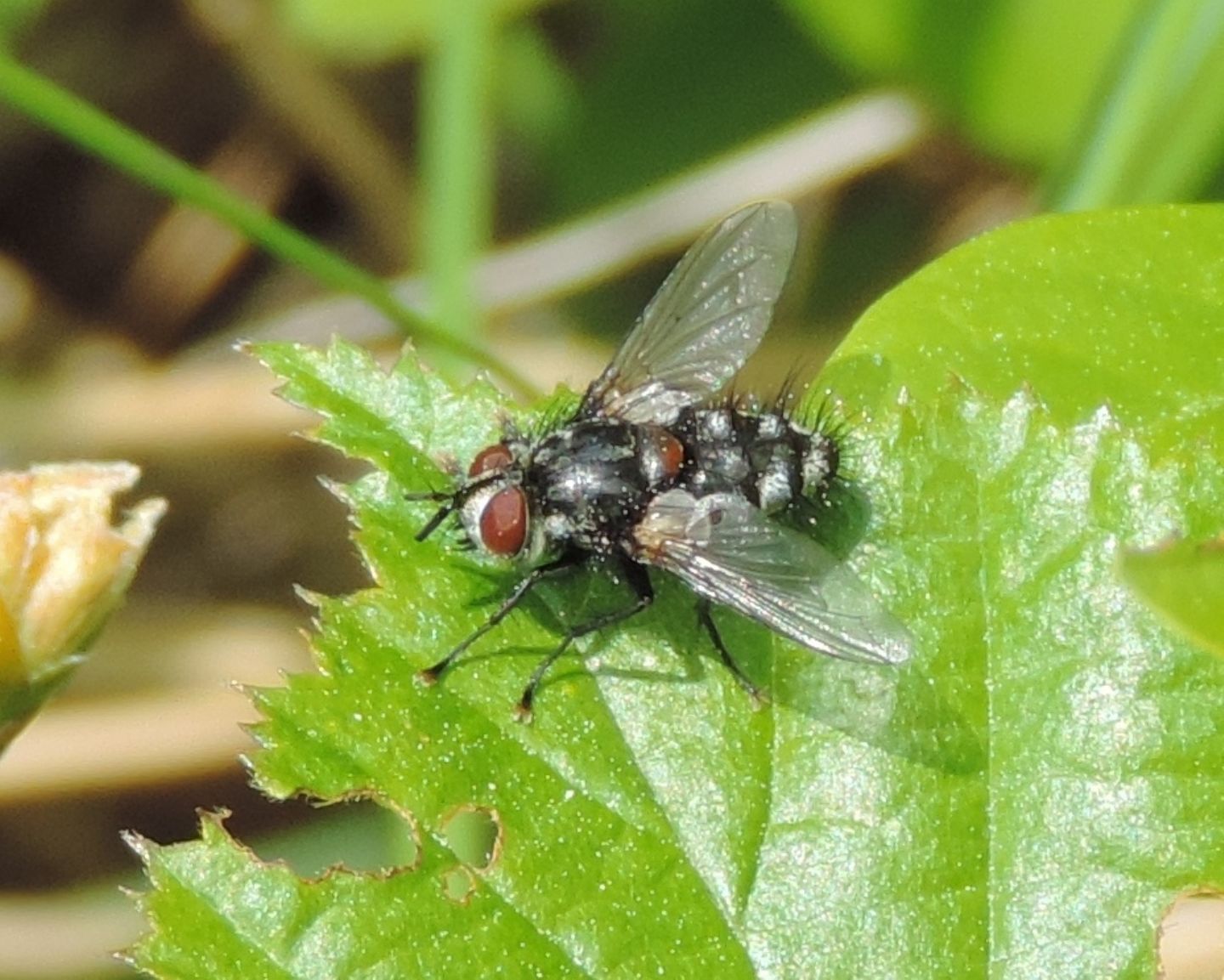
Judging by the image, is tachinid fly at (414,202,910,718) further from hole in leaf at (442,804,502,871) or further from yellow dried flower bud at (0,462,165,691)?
yellow dried flower bud at (0,462,165,691)

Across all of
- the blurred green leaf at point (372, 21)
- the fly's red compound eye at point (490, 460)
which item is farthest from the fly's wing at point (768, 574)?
the blurred green leaf at point (372, 21)

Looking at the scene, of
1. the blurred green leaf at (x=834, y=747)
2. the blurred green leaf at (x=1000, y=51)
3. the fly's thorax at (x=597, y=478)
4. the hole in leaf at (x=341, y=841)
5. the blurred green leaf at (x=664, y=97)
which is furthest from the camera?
the blurred green leaf at (x=664, y=97)

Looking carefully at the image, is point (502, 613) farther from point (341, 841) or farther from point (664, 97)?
point (664, 97)

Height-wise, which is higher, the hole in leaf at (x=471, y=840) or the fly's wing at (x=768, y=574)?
the fly's wing at (x=768, y=574)

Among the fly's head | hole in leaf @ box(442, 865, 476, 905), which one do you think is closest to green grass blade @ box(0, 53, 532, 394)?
the fly's head

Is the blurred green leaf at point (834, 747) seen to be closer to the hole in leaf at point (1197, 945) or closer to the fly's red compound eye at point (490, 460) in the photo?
the fly's red compound eye at point (490, 460)

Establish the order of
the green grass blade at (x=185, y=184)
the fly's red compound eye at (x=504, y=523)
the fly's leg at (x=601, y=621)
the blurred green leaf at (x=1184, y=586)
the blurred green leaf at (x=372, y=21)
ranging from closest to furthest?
the blurred green leaf at (x=1184, y=586) < the fly's leg at (x=601, y=621) < the fly's red compound eye at (x=504, y=523) < the green grass blade at (x=185, y=184) < the blurred green leaf at (x=372, y=21)

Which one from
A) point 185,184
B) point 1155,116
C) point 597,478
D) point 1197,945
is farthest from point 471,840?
point 1155,116
